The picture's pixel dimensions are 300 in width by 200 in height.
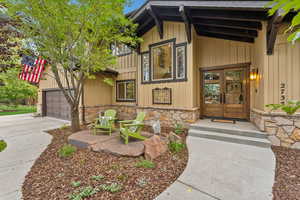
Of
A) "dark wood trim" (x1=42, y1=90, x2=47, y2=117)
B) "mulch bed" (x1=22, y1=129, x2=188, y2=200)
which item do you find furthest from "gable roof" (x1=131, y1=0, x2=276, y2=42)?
"dark wood trim" (x1=42, y1=90, x2=47, y2=117)

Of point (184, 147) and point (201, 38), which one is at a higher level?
point (201, 38)

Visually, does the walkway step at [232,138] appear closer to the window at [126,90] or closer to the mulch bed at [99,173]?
the mulch bed at [99,173]

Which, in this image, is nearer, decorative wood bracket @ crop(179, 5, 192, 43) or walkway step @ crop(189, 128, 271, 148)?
walkway step @ crop(189, 128, 271, 148)

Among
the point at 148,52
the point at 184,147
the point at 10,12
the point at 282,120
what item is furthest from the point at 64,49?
the point at 282,120

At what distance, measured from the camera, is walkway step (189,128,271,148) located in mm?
3961

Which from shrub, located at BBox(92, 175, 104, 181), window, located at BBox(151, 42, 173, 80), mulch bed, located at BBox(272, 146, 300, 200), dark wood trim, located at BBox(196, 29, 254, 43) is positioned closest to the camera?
mulch bed, located at BBox(272, 146, 300, 200)

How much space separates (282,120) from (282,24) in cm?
279

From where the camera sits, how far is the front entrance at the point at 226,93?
598 centimetres

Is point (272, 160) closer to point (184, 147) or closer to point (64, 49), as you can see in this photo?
point (184, 147)

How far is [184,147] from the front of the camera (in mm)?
4137

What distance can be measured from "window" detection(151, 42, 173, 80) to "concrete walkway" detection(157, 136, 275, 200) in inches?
148

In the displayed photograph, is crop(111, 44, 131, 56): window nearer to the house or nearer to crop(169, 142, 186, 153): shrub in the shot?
the house

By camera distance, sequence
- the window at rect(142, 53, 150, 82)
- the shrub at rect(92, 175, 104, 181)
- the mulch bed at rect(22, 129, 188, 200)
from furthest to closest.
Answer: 1. the window at rect(142, 53, 150, 82)
2. the shrub at rect(92, 175, 104, 181)
3. the mulch bed at rect(22, 129, 188, 200)

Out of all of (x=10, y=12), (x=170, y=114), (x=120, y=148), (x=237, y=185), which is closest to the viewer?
(x=237, y=185)
